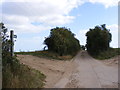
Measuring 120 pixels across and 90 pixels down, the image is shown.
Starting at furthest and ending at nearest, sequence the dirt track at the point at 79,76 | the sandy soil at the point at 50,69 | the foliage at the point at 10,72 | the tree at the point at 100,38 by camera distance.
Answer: the tree at the point at 100,38 → the sandy soil at the point at 50,69 → the dirt track at the point at 79,76 → the foliage at the point at 10,72

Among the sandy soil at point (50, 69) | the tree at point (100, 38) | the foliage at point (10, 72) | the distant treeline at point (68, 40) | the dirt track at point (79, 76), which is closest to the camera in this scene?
the foliage at point (10, 72)

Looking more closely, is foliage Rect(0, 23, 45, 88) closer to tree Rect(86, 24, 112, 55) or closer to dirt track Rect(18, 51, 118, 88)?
dirt track Rect(18, 51, 118, 88)

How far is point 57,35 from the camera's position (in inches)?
1382

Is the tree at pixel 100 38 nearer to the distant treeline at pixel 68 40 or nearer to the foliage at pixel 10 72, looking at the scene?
the distant treeline at pixel 68 40

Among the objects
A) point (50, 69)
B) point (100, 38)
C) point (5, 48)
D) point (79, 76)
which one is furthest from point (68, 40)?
point (5, 48)

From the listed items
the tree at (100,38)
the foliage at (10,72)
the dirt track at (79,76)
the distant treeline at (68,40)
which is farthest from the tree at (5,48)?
the tree at (100,38)

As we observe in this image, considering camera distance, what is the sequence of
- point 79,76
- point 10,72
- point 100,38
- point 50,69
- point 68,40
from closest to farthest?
point 10,72
point 79,76
point 50,69
point 68,40
point 100,38

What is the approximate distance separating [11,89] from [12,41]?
265cm

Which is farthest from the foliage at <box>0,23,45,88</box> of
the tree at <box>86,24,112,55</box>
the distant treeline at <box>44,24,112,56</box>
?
the tree at <box>86,24,112,55</box>

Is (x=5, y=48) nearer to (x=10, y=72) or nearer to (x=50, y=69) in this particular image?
(x=10, y=72)

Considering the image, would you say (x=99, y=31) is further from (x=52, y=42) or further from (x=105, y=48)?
(x=52, y=42)

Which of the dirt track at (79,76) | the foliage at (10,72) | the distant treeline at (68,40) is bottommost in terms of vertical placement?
the dirt track at (79,76)

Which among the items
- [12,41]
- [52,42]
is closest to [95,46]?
[52,42]

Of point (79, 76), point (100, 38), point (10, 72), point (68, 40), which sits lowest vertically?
point (79, 76)
